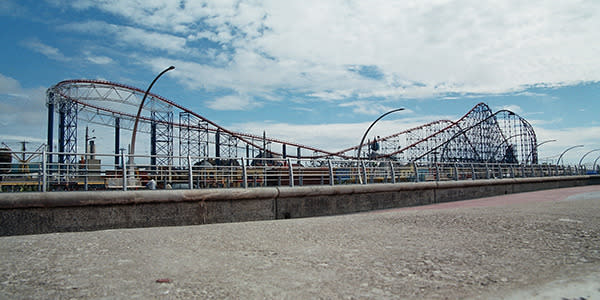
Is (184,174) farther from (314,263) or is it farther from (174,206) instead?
(314,263)

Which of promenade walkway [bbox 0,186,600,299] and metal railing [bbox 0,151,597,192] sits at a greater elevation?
metal railing [bbox 0,151,597,192]

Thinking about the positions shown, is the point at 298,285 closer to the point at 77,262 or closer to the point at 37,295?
the point at 37,295

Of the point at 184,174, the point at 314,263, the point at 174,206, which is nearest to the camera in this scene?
the point at 314,263

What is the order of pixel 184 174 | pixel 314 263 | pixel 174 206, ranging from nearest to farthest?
pixel 314 263, pixel 174 206, pixel 184 174

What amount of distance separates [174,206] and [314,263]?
495 centimetres

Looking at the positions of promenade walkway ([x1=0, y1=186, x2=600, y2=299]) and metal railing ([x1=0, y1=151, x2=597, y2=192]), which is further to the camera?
metal railing ([x1=0, y1=151, x2=597, y2=192])

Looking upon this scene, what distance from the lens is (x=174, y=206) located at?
30.4ft

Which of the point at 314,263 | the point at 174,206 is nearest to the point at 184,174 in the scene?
the point at 174,206

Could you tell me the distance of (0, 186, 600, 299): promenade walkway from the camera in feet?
13.5

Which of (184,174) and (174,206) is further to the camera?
(184,174)

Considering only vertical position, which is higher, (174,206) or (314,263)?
(174,206)

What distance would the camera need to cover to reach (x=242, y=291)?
13.4 feet

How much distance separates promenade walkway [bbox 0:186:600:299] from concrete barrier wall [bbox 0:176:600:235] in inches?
20.9

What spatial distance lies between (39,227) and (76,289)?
4.51 metres
